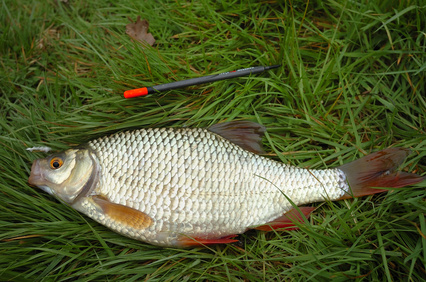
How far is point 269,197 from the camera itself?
1.92 meters

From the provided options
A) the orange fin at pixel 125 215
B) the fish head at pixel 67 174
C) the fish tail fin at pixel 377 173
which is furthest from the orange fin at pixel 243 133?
the fish head at pixel 67 174

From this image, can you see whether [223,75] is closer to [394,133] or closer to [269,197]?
[269,197]

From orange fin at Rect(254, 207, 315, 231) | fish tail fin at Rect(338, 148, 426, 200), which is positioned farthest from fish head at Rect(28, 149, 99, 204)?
fish tail fin at Rect(338, 148, 426, 200)

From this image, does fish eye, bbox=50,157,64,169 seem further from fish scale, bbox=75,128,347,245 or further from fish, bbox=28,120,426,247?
fish scale, bbox=75,128,347,245

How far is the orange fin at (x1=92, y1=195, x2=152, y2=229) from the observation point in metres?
1.83

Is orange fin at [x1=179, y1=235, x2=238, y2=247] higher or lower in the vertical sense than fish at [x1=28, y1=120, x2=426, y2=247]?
lower

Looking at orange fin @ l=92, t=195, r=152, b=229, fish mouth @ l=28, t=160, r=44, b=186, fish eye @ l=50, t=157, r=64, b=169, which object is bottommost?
orange fin @ l=92, t=195, r=152, b=229

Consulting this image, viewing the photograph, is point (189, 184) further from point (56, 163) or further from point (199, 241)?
point (56, 163)

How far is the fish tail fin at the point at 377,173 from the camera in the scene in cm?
186

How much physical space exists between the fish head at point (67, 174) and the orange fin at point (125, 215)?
162 millimetres

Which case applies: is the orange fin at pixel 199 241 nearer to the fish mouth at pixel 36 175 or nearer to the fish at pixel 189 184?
the fish at pixel 189 184

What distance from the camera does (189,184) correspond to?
6.08 feet

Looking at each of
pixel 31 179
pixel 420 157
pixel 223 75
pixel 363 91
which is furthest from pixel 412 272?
pixel 31 179

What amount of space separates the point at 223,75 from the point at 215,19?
54cm
